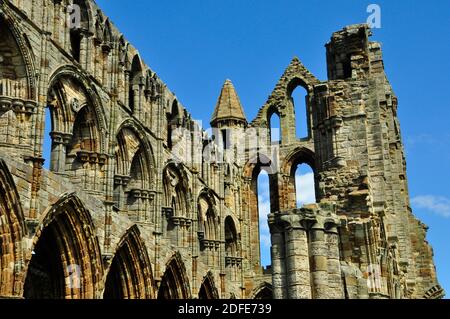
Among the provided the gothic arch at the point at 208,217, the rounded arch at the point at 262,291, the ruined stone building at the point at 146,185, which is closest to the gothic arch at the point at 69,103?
the ruined stone building at the point at 146,185

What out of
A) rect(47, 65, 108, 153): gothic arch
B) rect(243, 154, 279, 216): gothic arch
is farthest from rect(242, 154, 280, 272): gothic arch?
rect(47, 65, 108, 153): gothic arch

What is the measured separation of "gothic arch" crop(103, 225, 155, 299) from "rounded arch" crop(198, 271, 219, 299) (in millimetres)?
6050

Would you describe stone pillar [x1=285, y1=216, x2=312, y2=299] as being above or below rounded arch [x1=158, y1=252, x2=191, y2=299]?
below

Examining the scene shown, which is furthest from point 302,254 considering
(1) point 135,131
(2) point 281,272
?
(1) point 135,131

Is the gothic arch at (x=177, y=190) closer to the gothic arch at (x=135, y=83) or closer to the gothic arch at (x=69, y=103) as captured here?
the gothic arch at (x=135, y=83)

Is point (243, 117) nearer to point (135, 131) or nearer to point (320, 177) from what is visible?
point (135, 131)

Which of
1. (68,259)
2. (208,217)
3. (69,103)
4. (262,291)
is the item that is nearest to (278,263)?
(68,259)

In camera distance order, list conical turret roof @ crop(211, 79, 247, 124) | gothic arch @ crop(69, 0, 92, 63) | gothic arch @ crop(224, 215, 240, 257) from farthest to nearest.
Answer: conical turret roof @ crop(211, 79, 247, 124)
gothic arch @ crop(224, 215, 240, 257)
gothic arch @ crop(69, 0, 92, 63)

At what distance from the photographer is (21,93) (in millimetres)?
15875

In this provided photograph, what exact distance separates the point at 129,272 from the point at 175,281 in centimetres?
352

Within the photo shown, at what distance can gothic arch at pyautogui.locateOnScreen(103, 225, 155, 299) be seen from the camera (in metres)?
20.7

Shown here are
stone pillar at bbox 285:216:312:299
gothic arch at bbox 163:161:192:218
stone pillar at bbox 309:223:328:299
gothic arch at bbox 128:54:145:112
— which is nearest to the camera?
stone pillar at bbox 285:216:312:299

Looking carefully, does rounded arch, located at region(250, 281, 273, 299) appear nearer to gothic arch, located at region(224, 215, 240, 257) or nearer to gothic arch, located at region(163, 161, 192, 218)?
gothic arch, located at region(224, 215, 240, 257)

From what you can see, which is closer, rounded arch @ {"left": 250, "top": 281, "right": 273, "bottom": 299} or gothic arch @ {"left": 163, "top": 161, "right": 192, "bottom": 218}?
gothic arch @ {"left": 163, "top": 161, "right": 192, "bottom": 218}
